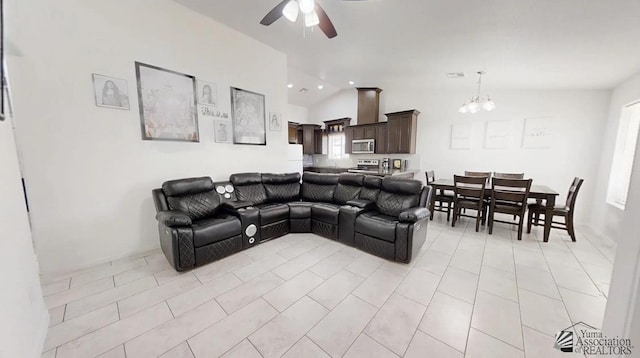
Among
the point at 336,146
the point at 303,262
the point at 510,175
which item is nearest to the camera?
the point at 303,262

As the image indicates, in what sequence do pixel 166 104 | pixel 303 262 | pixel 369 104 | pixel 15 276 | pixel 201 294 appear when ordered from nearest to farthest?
pixel 15 276 → pixel 201 294 → pixel 303 262 → pixel 166 104 → pixel 369 104

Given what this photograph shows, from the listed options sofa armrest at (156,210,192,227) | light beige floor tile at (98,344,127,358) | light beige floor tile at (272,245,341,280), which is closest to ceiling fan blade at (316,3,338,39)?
sofa armrest at (156,210,192,227)

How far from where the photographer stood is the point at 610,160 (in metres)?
3.66

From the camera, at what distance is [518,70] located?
3.41 meters

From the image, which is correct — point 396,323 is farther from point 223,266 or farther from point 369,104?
point 369,104

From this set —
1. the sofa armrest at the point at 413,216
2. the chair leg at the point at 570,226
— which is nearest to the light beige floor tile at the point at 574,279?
the chair leg at the point at 570,226

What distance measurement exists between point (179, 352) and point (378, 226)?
220 centimetres

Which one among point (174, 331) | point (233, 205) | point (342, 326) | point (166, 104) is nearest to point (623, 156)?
point (342, 326)

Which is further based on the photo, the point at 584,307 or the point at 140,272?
the point at 140,272

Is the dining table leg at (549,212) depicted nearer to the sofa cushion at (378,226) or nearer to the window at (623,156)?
the window at (623,156)

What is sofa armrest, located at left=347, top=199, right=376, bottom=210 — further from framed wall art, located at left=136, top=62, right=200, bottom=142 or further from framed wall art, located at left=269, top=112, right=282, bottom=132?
framed wall art, located at left=136, top=62, right=200, bottom=142

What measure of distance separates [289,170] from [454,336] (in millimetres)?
3857

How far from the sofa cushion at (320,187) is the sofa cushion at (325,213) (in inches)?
16.5

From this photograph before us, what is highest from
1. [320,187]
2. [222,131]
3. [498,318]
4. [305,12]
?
[305,12]
